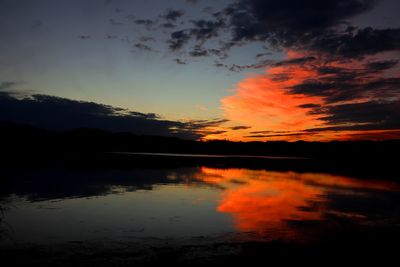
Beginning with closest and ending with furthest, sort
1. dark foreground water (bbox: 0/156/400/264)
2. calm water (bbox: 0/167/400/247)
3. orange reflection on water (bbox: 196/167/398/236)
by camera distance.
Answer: dark foreground water (bbox: 0/156/400/264), calm water (bbox: 0/167/400/247), orange reflection on water (bbox: 196/167/398/236)

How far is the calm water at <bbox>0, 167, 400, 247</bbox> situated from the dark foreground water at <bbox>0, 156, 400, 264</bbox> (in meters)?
0.05

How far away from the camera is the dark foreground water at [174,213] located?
58.5 feet

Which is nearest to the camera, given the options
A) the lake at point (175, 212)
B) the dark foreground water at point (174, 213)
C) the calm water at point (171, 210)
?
the dark foreground water at point (174, 213)

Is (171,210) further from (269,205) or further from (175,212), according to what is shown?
(269,205)

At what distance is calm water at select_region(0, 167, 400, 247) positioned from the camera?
1869 centimetres

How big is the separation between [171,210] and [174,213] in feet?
3.46

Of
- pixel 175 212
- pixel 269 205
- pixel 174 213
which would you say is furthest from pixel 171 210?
pixel 269 205

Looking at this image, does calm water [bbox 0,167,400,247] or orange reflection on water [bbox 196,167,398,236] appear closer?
calm water [bbox 0,167,400,247]

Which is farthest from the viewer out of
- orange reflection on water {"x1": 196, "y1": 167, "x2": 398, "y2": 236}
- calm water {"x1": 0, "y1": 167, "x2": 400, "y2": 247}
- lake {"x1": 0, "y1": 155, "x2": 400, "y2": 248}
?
orange reflection on water {"x1": 196, "y1": 167, "x2": 398, "y2": 236}

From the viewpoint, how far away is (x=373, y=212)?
27000 mm

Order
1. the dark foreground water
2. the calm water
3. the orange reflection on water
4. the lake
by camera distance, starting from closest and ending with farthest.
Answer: the dark foreground water → the lake → the calm water → the orange reflection on water

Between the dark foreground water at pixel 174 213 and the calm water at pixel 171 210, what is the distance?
2.0 inches

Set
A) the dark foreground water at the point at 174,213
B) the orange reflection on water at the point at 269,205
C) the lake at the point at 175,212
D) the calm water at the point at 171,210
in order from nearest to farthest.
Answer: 1. the dark foreground water at the point at 174,213
2. the lake at the point at 175,212
3. the calm water at the point at 171,210
4. the orange reflection on water at the point at 269,205

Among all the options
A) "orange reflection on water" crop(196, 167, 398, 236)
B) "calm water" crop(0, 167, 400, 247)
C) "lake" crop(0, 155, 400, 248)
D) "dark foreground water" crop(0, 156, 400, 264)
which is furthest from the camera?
"orange reflection on water" crop(196, 167, 398, 236)
